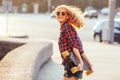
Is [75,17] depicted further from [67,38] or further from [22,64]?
[22,64]

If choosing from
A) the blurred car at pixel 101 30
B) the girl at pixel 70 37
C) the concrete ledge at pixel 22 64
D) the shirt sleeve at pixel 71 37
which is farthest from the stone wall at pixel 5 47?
the blurred car at pixel 101 30

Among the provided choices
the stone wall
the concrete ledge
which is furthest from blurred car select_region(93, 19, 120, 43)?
the concrete ledge

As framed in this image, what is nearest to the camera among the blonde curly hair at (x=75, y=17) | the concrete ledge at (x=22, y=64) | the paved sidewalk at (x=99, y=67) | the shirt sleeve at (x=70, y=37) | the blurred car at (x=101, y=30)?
the shirt sleeve at (x=70, y=37)

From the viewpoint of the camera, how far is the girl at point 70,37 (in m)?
6.49

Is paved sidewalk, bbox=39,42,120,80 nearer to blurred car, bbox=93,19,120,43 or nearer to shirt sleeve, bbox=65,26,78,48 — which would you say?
shirt sleeve, bbox=65,26,78,48

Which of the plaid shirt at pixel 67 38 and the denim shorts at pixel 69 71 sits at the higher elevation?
the plaid shirt at pixel 67 38

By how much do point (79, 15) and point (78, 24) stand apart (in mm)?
131

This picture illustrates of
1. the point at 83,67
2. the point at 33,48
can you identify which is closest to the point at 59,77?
the point at 33,48

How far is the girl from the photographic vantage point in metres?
6.49

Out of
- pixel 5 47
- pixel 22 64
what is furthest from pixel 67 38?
pixel 5 47

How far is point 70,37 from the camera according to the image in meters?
6.49

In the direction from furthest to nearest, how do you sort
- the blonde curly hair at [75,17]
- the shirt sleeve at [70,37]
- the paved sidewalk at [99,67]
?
the paved sidewalk at [99,67] < the blonde curly hair at [75,17] < the shirt sleeve at [70,37]

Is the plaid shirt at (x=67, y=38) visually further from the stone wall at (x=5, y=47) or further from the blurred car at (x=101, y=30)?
the blurred car at (x=101, y=30)

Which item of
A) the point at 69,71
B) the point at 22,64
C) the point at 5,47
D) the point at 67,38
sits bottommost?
the point at 5,47
